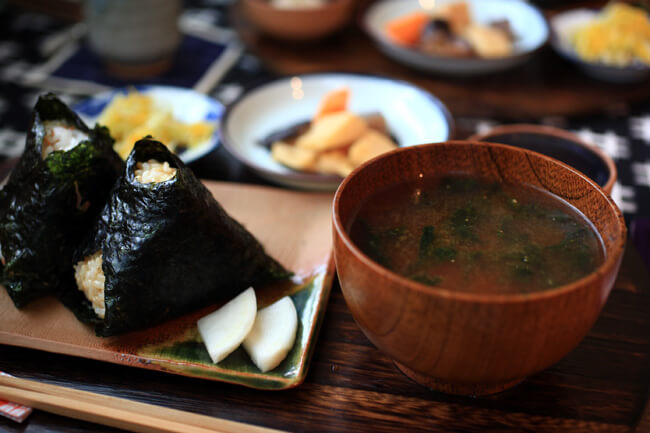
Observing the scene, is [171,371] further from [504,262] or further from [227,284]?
[504,262]

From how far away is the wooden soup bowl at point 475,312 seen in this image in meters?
0.82

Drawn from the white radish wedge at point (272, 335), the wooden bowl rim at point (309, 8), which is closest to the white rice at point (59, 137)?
the white radish wedge at point (272, 335)

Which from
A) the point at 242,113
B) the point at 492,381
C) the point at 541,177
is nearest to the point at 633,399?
the point at 492,381

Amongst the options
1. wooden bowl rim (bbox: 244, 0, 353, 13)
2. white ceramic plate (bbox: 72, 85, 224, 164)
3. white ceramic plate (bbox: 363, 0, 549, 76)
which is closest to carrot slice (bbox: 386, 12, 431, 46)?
white ceramic plate (bbox: 363, 0, 549, 76)

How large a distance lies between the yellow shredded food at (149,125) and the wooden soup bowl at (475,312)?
0.95 meters

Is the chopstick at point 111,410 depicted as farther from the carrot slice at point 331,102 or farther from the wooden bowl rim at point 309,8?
the wooden bowl rim at point 309,8

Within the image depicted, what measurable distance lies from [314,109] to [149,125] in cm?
60

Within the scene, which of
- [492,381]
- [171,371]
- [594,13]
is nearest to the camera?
[492,381]

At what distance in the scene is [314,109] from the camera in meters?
2.10

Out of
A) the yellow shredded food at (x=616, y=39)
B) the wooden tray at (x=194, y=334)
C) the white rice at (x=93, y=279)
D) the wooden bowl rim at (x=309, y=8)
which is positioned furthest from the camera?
the wooden bowl rim at (x=309, y=8)

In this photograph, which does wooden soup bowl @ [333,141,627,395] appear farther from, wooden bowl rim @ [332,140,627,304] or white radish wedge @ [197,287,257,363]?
white radish wedge @ [197,287,257,363]

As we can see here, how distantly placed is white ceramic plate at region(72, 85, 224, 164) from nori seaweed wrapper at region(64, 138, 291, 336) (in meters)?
0.71

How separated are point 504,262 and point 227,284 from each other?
586mm

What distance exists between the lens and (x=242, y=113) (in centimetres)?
199
